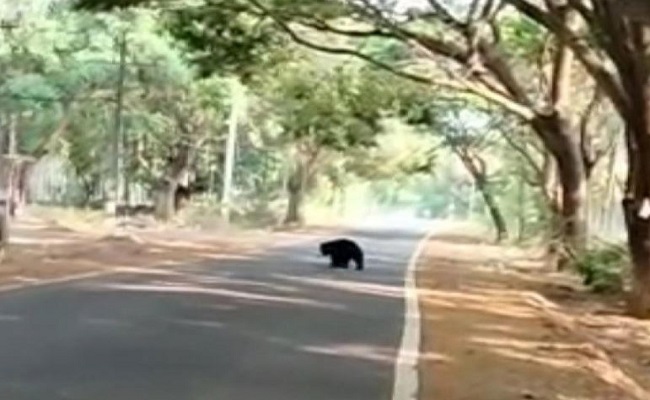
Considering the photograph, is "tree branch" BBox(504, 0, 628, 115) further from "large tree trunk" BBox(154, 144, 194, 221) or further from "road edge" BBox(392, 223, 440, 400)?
"large tree trunk" BBox(154, 144, 194, 221)

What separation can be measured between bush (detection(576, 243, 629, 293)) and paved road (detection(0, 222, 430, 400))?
13.6 feet

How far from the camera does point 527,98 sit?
28.3 metres

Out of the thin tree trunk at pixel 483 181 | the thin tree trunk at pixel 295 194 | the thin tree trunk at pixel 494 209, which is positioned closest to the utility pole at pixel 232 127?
the thin tree trunk at pixel 295 194

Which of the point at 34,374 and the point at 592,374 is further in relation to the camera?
the point at 592,374

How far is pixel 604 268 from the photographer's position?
2578 cm

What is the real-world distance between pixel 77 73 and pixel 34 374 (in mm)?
37657

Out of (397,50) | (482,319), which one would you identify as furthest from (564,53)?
(482,319)

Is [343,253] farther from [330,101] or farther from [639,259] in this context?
[330,101]

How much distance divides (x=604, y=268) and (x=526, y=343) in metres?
10.2

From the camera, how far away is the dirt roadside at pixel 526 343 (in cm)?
1193

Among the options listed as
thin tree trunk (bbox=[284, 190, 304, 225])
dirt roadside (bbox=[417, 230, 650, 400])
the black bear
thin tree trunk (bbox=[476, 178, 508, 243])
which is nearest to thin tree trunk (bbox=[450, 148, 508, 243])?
thin tree trunk (bbox=[476, 178, 508, 243])

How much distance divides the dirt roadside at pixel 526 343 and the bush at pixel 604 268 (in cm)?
38

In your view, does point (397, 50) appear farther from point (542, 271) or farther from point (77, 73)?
point (77, 73)

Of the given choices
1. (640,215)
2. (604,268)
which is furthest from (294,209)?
(640,215)
